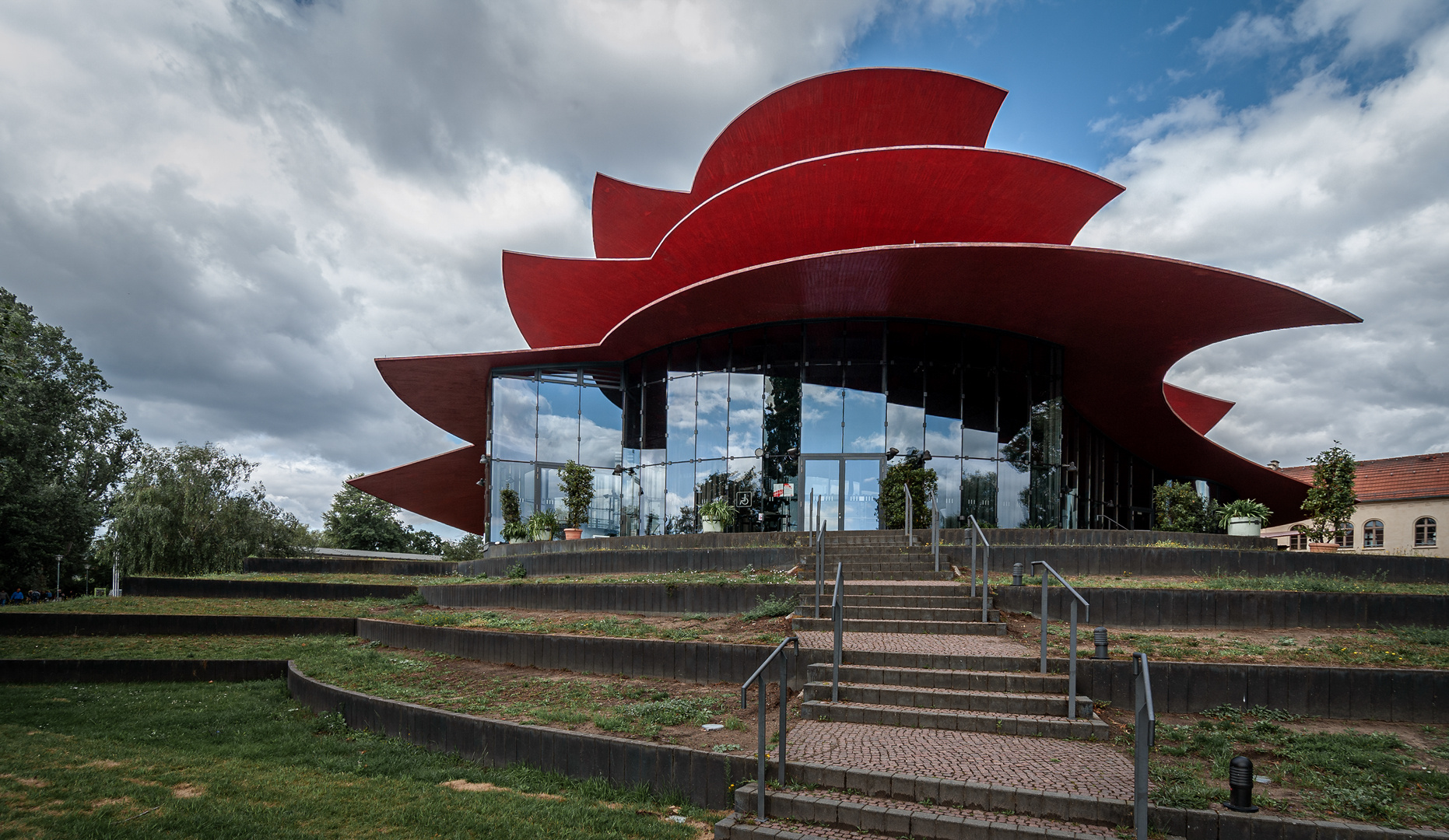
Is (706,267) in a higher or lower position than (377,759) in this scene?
higher

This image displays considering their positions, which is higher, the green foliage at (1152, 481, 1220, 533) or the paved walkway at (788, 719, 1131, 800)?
the green foliage at (1152, 481, 1220, 533)

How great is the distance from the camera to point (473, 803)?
5.69m

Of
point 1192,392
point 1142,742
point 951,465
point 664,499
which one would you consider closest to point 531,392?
point 664,499

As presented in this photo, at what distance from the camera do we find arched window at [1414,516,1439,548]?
34.2m

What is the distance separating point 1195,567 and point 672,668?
793cm

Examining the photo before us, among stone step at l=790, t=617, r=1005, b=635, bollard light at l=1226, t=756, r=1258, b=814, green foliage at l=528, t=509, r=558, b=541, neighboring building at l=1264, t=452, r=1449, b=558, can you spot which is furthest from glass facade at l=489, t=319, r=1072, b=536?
neighboring building at l=1264, t=452, r=1449, b=558

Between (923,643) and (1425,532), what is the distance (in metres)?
39.2

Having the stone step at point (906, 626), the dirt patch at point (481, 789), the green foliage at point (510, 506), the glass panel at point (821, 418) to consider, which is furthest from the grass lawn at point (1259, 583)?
the green foliage at point (510, 506)

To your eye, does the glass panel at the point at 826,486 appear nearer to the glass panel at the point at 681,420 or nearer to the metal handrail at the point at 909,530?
the glass panel at the point at 681,420

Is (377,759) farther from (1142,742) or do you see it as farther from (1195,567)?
(1195,567)

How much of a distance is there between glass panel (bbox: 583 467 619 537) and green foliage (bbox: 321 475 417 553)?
35.5 m

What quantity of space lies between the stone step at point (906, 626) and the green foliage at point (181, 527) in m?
24.0

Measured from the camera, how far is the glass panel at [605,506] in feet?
72.3

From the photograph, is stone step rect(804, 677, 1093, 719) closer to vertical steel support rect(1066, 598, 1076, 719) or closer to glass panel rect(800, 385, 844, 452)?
vertical steel support rect(1066, 598, 1076, 719)
